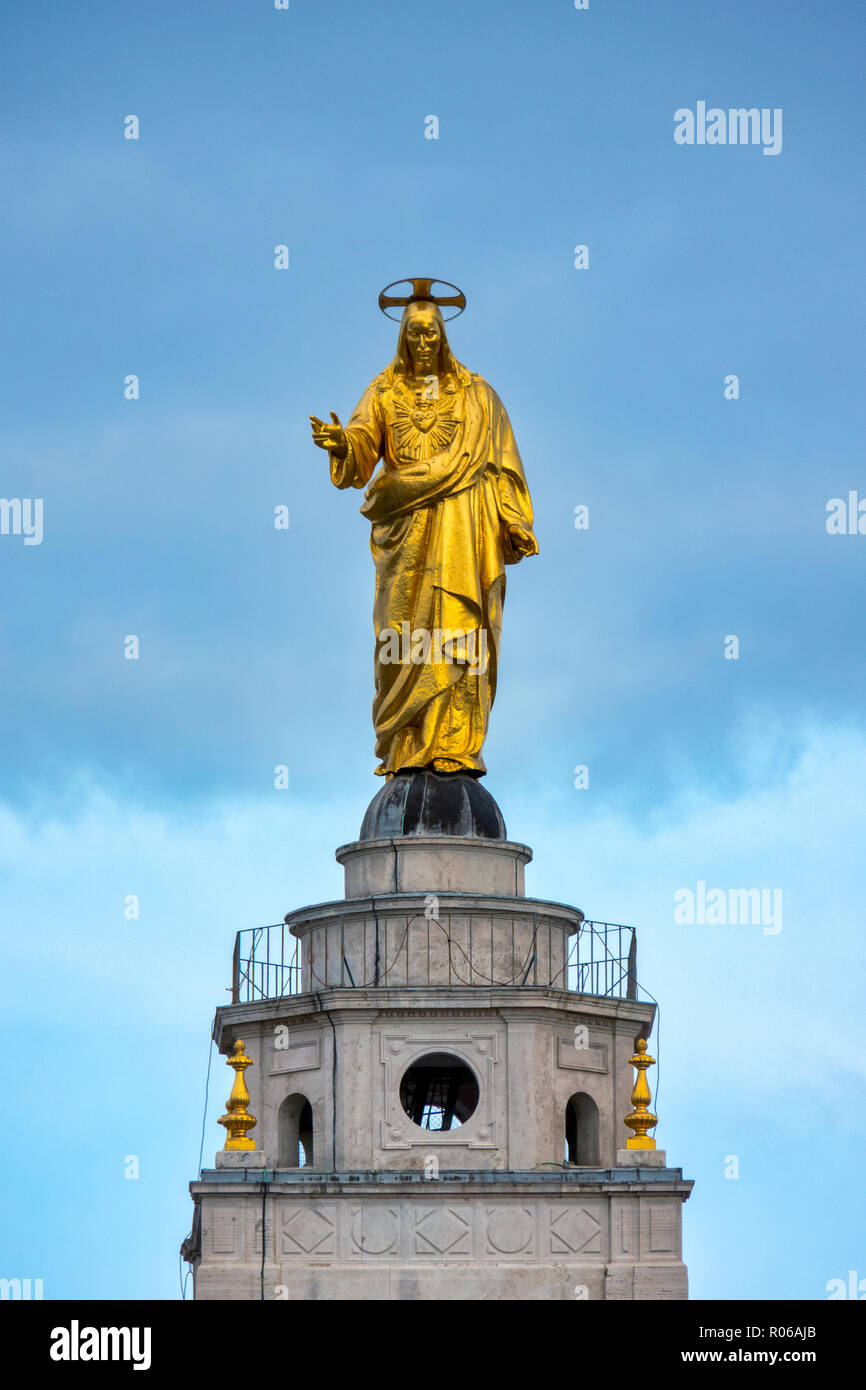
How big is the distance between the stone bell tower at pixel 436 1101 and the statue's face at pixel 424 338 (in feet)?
20.7

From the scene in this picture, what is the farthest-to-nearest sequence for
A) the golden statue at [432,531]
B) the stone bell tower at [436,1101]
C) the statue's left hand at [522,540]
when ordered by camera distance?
the statue's left hand at [522,540] < the golden statue at [432,531] < the stone bell tower at [436,1101]

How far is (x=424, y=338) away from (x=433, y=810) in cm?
716

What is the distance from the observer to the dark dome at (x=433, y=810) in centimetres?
4747

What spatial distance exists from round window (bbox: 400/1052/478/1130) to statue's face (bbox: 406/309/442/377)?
10.6 meters

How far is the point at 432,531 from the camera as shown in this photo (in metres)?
48.8

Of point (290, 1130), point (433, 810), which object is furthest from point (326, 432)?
point (290, 1130)

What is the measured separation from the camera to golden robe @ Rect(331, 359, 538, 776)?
1906 inches

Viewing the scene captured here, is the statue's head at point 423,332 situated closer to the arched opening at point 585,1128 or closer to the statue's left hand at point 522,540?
the statue's left hand at point 522,540

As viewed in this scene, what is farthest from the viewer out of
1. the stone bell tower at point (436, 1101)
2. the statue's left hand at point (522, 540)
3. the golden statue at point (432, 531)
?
the statue's left hand at point (522, 540)
